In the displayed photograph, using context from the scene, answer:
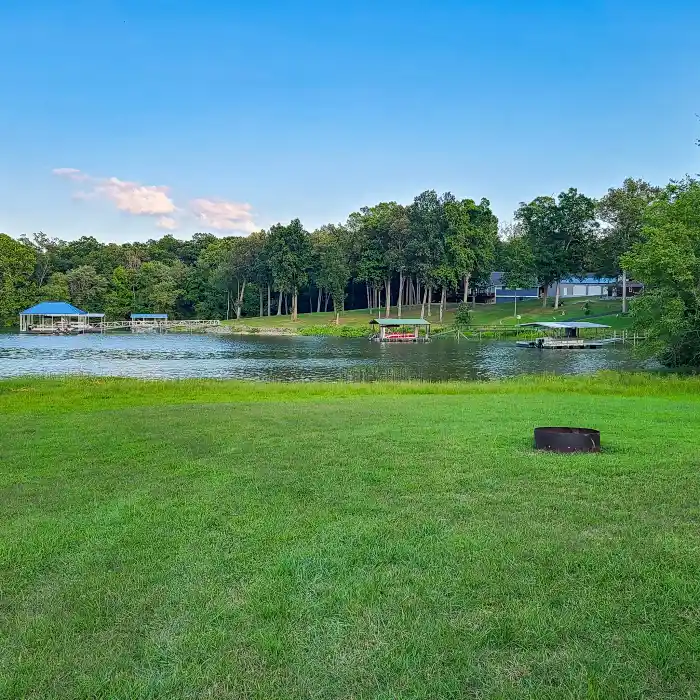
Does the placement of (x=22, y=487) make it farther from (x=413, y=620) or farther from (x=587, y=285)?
(x=587, y=285)

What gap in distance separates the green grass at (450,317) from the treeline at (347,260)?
2.45 meters

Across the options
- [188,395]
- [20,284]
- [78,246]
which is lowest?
[188,395]

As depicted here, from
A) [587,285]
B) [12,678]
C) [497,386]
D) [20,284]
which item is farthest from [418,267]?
[12,678]

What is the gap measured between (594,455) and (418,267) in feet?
231

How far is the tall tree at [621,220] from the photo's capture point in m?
67.8

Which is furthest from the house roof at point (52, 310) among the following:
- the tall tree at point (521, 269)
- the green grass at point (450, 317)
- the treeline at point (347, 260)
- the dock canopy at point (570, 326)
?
the dock canopy at point (570, 326)

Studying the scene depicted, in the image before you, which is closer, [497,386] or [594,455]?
[594,455]

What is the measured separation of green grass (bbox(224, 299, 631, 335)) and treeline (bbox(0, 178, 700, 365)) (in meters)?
2.45

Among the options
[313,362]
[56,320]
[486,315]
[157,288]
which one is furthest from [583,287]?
[56,320]

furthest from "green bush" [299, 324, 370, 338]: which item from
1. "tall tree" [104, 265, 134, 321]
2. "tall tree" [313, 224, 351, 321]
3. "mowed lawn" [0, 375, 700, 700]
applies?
"mowed lawn" [0, 375, 700, 700]

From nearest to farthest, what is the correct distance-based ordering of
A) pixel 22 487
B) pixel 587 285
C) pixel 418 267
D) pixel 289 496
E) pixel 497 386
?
pixel 289 496, pixel 22 487, pixel 497 386, pixel 418 267, pixel 587 285

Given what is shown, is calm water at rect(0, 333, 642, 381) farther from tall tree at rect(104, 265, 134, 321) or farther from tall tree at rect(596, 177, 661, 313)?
tall tree at rect(104, 265, 134, 321)

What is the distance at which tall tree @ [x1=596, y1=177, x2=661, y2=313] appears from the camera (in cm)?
6781

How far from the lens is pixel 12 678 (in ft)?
9.70
